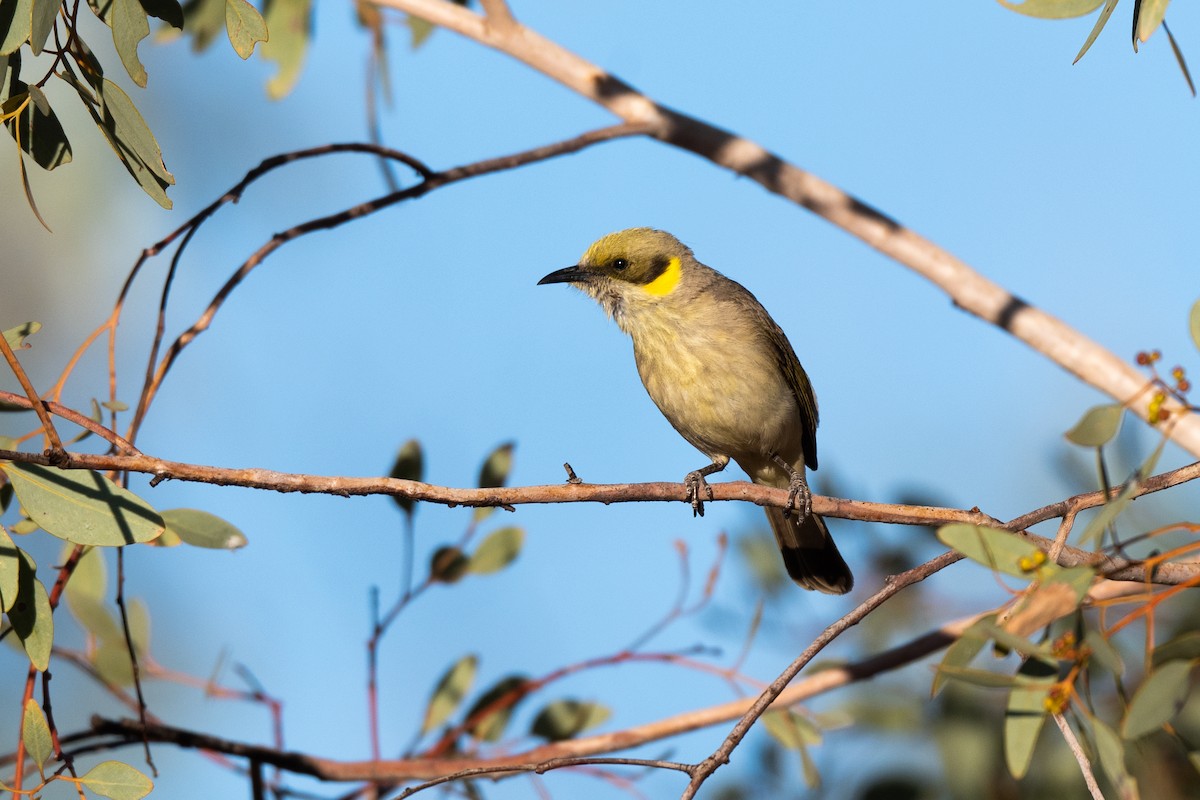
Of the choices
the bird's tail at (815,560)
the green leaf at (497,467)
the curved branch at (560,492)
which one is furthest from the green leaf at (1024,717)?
the bird's tail at (815,560)

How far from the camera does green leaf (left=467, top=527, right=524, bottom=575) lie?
3.76 metres

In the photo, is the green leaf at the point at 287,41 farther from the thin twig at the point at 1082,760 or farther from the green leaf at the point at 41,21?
the thin twig at the point at 1082,760

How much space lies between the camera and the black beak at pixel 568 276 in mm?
4850

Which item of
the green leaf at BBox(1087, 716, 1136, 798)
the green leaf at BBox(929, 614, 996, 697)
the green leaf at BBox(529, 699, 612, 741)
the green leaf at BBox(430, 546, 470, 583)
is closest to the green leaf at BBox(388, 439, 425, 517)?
the green leaf at BBox(430, 546, 470, 583)

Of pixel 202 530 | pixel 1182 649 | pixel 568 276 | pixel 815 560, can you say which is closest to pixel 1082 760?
pixel 1182 649

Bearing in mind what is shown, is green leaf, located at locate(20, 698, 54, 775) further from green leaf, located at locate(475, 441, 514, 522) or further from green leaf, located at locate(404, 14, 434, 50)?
→ green leaf, located at locate(404, 14, 434, 50)

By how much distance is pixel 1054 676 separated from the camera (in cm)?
196

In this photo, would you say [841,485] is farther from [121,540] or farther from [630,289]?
[121,540]

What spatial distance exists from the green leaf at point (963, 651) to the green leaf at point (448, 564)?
6.58ft

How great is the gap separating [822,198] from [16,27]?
2.51 m

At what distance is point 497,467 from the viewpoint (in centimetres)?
355

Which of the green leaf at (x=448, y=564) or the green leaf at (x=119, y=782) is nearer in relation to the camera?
the green leaf at (x=119, y=782)

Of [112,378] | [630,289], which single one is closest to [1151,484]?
[112,378]

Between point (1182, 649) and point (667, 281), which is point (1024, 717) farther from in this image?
point (667, 281)
